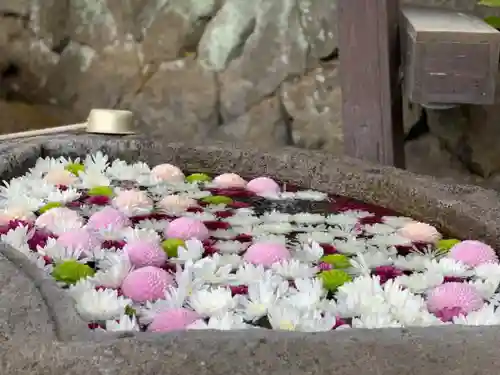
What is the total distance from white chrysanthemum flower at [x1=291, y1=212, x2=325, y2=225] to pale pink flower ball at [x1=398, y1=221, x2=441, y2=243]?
0.16 meters

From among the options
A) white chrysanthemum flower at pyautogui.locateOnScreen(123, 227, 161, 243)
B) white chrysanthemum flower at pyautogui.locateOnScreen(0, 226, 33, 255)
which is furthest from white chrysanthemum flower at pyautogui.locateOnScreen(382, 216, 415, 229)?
white chrysanthemum flower at pyautogui.locateOnScreen(0, 226, 33, 255)

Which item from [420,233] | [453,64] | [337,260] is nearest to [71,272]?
[337,260]

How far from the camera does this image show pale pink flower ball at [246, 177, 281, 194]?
5.65 feet

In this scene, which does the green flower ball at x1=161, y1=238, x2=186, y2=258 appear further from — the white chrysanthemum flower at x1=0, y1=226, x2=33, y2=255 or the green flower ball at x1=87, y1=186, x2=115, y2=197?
the green flower ball at x1=87, y1=186, x2=115, y2=197

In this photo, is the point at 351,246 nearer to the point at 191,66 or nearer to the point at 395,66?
the point at 395,66

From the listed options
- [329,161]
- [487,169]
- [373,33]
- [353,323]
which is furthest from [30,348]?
[487,169]

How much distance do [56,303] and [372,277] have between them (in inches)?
18.4

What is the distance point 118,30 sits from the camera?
2.90 meters

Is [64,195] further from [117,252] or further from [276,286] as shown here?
[276,286]

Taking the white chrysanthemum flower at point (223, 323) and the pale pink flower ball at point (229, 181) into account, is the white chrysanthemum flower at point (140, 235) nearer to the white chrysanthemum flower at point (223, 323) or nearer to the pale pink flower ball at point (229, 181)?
the white chrysanthemum flower at point (223, 323)

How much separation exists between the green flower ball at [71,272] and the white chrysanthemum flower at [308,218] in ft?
1.63

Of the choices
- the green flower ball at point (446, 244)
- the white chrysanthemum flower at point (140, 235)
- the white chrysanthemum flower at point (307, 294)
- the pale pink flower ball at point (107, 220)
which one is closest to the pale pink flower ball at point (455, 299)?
the white chrysanthemum flower at point (307, 294)

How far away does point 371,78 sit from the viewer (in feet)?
6.19

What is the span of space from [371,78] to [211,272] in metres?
0.95
